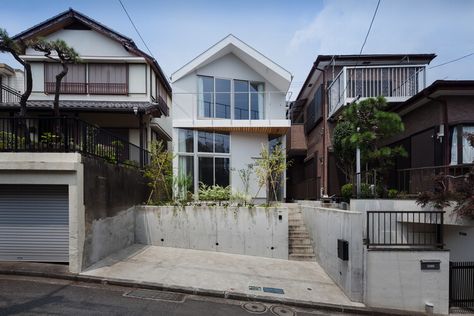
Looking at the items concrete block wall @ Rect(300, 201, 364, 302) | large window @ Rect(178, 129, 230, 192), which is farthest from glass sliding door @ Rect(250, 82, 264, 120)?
concrete block wall @ Rect(300, 201, 364, 302)

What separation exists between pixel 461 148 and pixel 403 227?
10.2 feet

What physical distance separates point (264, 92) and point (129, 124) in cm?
694

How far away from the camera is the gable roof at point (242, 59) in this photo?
572 inches

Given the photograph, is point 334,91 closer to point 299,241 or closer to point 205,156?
point 205,156

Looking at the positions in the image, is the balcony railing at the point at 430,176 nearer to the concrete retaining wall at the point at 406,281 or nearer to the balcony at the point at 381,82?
the concrete retaining wall at the point at 406,281

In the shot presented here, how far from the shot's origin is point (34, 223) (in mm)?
7926

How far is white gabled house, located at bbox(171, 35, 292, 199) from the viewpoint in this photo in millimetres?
14383

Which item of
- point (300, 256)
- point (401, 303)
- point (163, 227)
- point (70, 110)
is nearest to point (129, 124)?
point (70, 110)

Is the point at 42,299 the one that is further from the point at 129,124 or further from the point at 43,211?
the point at 129,124

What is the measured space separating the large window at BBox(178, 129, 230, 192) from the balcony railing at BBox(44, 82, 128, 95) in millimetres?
3643

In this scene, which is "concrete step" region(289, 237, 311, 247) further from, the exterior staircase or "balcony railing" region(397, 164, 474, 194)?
"balcony railing" region(397, 164, 474, 194)

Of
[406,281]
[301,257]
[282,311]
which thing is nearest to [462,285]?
[406,281]

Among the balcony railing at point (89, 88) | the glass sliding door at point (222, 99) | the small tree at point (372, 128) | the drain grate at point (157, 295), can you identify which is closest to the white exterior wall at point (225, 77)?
the glass sliding door at point (222, 99)

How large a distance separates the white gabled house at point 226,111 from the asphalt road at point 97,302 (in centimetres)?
779
